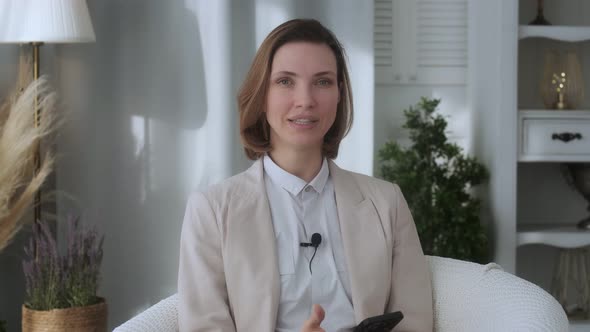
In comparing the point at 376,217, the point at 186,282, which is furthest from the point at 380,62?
the point at 186,282

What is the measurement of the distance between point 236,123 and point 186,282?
64.9 inches

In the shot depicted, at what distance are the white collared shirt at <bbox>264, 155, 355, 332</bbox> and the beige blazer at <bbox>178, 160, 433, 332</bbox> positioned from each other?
3cm

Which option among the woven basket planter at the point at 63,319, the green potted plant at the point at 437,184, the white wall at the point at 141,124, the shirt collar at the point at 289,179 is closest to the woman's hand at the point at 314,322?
the shirt collar at the point at 289,179

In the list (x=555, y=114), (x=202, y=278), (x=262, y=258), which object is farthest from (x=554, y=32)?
(x=202, y=278)

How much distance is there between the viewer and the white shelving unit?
10.6ft

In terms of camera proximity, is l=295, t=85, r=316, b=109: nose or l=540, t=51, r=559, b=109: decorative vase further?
l=540, t=51, r=559, b=109: decorative vase

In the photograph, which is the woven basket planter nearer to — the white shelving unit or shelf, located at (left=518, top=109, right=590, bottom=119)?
the white shelving unit

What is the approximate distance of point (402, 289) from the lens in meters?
1.88

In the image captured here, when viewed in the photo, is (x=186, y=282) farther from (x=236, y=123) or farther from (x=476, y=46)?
(x=476, y=46)

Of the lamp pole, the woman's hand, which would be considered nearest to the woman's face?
the woman's hand

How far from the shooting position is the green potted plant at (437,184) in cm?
318

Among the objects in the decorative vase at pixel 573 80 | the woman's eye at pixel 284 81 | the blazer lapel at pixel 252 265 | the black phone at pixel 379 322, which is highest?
the decorative vase at pixel 573 80

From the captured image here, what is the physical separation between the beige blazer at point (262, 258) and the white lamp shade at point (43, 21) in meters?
1.23

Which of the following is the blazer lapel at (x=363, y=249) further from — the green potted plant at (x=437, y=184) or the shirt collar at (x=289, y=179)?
the green potted plant at (x=437, y=184)
